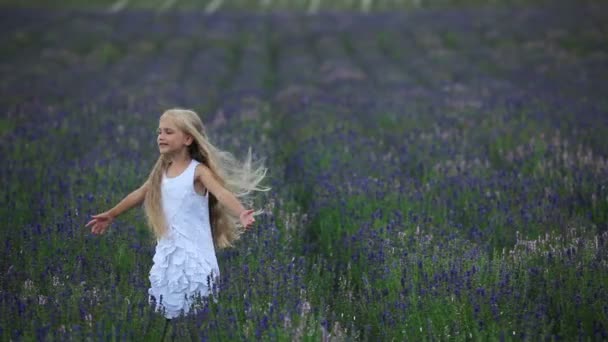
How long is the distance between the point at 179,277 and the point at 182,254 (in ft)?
0.40

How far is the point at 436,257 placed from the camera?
4480 mm

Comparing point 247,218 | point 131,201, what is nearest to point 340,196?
point 131,201

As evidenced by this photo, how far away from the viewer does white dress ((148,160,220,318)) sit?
4137 millimetres

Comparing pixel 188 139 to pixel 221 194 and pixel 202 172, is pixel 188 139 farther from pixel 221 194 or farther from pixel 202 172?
pixel 221 194

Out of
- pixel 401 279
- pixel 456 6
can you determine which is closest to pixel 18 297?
pixel 401 279

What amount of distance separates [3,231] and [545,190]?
393cm

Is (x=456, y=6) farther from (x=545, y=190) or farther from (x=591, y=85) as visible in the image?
(x=545, y=190)

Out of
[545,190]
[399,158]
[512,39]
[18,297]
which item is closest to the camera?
[18,297]

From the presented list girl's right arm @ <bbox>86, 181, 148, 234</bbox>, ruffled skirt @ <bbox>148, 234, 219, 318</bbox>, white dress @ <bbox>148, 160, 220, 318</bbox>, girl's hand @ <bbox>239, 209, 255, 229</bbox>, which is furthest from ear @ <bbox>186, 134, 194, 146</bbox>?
girl's hand @ <bbox>239, 209, 255, 229</bbox>

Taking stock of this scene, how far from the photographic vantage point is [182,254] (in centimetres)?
416

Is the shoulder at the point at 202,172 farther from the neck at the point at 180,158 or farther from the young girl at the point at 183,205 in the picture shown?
the neck at the point at 180,158

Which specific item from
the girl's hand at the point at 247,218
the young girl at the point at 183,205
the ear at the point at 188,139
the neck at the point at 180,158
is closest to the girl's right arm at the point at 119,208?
the young girl at the point at 183,205

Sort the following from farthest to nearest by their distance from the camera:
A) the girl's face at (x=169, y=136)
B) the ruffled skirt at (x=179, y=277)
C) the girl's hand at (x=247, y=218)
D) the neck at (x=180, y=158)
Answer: the neck at (x=180, y=158) → the girl's face at (x=169, y=136) → the ruffled skirt at (x=179, y=277) → the girl's hand at (x=247, y=218)

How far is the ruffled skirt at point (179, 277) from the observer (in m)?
4.12
